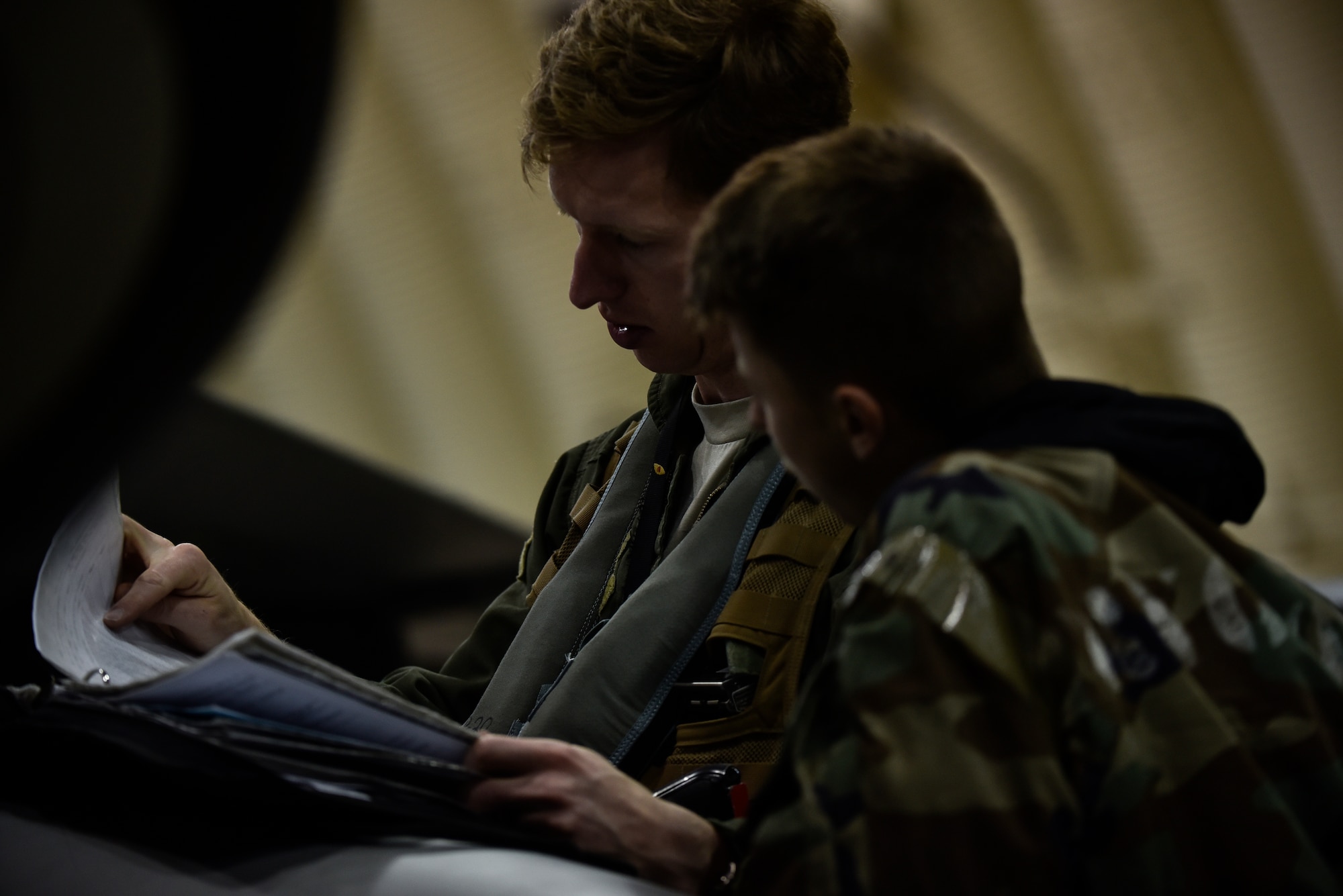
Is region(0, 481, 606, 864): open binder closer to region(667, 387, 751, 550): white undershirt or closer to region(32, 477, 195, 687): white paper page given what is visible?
region(32, 477, 195, 687): white paper page

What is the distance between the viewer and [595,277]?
1.11m

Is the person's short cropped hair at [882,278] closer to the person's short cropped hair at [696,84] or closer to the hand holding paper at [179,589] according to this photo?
the person's short cropped hair at [696,84]

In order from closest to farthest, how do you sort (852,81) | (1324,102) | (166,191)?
(166,191), (852,81), (1324,102)

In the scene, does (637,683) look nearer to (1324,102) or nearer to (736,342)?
(736,342)

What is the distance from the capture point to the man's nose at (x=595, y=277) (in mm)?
1113

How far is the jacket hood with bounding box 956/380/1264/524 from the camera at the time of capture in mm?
593

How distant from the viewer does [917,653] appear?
0.51 metres

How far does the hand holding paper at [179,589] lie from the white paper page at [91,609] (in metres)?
0.02

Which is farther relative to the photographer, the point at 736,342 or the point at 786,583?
the point at 786,583

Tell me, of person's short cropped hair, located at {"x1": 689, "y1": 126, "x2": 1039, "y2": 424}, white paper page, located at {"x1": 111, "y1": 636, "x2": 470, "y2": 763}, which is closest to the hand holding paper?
white paper page, located at {"x1": 111, "y1": 636, "x2": 470, "y2": 763}

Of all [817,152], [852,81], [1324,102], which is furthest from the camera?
[1324,102]

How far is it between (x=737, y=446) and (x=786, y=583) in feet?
0.75

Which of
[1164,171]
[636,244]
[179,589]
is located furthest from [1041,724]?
[1164,171]

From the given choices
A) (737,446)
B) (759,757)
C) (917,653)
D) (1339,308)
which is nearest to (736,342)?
(917,653)
